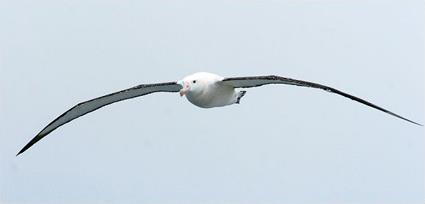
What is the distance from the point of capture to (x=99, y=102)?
47.7 feet

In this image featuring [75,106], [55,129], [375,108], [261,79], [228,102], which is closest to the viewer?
[375,108]

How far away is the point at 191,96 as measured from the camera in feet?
42.2

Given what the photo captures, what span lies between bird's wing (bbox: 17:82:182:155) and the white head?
1.55ft

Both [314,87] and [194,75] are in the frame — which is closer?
[314,87]

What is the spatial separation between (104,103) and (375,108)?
17.4 ft

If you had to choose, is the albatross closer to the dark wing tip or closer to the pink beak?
the pink beak

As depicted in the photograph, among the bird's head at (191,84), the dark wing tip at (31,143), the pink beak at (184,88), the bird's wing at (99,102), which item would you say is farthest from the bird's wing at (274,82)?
the dark wing tip at (31,143)

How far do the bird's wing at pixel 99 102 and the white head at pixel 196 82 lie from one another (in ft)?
1.55

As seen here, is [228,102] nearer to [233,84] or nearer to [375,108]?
[233,84]

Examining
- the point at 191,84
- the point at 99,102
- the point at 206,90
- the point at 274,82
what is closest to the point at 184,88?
the point at 191,84

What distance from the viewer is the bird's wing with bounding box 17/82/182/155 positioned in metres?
13.7

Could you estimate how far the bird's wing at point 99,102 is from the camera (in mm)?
13708

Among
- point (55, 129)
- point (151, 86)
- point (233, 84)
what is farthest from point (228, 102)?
point (55, 129)

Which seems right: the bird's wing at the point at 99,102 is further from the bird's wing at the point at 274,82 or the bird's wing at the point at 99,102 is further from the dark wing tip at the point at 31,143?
the bird's wing at the point at 274,82
